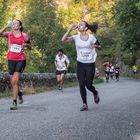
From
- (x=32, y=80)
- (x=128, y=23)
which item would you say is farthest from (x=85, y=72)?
(x=128, y=23)

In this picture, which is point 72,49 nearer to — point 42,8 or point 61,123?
point 42,8

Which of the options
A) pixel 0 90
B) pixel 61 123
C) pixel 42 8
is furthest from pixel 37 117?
pixel 42 8

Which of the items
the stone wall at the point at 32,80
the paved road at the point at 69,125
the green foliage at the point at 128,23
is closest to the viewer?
the paved road at the point at 69,125

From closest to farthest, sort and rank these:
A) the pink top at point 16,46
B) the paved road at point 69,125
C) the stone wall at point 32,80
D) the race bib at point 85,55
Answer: the paved road at point 69,125 → the race bib at point 85,55 → the pink top at point 16,46 → the stone wall at point 32,80

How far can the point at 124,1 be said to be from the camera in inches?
2057

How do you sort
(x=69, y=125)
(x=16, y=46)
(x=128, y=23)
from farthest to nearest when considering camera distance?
(x=128, y=23) → (x=16, y=46) → (x=69, y=125)

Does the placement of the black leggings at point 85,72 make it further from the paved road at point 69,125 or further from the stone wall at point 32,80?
the stone wall at point 32,80

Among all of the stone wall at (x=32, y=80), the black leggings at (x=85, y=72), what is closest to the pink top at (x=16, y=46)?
the black leggings at (x=85, y=72)

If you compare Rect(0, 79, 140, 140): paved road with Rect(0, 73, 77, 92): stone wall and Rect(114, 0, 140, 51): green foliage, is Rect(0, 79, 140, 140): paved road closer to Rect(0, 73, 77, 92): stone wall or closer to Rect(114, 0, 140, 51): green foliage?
Rect(0, 73, 77, 92): stone wall

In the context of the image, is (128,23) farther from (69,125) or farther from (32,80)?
(69,125)

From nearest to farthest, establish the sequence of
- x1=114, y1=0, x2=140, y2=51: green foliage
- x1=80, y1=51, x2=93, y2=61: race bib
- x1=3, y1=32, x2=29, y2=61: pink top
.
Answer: x1=80, y1=51, x2=93, y2=61: race bib < x1=3, y1=32, x2=29, y2=61: pink top < x1=114, y1=0, x2=140, y2=51: green foliage

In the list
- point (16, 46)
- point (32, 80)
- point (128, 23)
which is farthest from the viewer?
point (128, 23)

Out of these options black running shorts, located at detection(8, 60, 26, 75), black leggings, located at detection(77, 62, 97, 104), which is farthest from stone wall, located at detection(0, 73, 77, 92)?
black leggings, located at detection(77, 62, 97, 104)

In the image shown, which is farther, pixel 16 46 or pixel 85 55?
pixel 16 46
